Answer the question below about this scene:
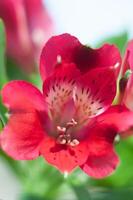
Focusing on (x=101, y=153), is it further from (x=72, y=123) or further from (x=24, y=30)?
(x=24, y=30)

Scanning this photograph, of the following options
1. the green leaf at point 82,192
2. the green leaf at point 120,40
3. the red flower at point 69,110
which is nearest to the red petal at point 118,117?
the red flower at point 69,110

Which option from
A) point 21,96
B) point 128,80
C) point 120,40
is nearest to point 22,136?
point 21,96

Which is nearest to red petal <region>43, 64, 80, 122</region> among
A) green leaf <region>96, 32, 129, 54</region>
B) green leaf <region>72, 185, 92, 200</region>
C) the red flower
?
the red flower

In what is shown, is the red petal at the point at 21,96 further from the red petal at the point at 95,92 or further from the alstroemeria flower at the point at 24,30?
the alstroemeria flower at the point at 24,30

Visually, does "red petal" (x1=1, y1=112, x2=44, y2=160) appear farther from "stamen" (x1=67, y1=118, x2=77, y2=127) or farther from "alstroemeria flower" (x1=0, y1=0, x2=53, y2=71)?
"alstroemeria flower" (x1=0, y1=0, x2=53, y2=71)

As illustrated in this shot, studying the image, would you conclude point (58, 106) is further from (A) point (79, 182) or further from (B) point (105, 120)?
(A) point (79, 182)
